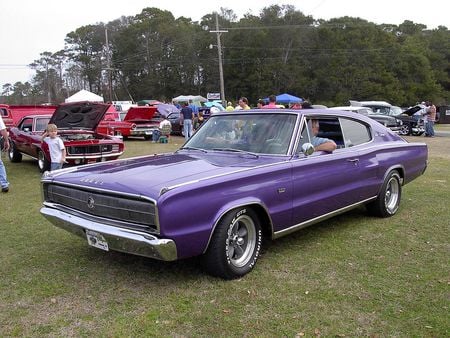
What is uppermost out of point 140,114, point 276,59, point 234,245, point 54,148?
point 276,59

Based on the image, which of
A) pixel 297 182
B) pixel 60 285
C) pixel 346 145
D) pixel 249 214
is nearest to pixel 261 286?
pixel 249 214

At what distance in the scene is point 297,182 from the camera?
4.52 metres

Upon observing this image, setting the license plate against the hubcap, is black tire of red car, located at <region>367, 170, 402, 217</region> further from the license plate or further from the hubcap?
the license plate

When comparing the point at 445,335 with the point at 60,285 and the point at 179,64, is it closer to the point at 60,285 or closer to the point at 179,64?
the point at 60,285

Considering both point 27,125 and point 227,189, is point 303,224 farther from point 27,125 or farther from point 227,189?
point 27,125

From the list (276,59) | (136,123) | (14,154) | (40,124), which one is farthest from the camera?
(276,59)

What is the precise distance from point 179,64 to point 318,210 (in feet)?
234

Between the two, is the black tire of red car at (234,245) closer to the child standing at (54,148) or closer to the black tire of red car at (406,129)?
the child standing at (54,148)

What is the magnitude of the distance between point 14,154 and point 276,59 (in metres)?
53.3

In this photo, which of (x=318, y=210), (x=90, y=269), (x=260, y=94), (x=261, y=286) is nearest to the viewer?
(x=261, y=286)

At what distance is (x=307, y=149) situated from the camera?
4590 millimetres

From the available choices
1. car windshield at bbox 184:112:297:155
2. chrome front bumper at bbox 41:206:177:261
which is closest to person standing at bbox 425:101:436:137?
car windshield at bbox 184:112:297:155

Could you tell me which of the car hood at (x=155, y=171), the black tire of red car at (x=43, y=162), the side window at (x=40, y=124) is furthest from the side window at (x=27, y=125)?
the car hood at (x=155, y=171)

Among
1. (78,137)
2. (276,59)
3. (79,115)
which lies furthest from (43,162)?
(276,59)
